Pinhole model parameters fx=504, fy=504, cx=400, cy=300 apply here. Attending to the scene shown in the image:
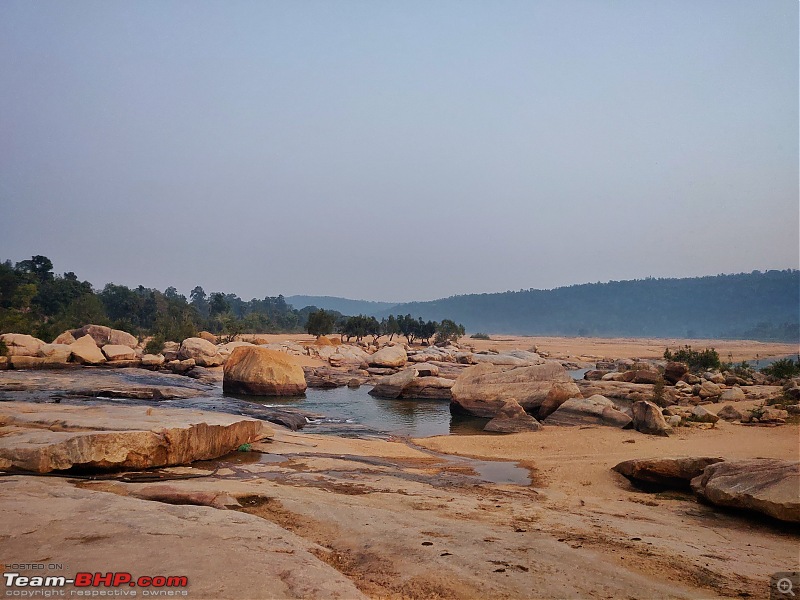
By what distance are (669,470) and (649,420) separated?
774 centimetres

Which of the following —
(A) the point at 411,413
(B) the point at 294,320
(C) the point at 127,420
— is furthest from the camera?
(B) the point at 294,320

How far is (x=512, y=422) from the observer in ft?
66.9

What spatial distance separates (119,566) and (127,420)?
25.8 feet

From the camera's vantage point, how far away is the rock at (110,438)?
9102 millimetres

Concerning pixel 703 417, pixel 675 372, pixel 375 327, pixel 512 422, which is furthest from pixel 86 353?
pixel 375 327

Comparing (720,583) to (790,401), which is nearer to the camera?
(720,583)

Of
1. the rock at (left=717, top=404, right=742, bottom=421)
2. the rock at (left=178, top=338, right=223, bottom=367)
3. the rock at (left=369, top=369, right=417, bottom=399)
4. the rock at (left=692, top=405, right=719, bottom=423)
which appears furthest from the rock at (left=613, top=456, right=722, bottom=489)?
the rock at (left=178, top=338, right=223, bottom=367)

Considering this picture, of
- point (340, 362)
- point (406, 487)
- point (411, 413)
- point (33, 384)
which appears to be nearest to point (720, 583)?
point (406, 487)

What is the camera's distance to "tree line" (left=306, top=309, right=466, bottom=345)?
70.2m

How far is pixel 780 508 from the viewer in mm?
7539

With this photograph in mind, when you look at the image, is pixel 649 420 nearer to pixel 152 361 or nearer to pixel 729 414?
pixel 729 414

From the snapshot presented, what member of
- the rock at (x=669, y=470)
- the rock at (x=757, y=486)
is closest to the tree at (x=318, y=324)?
the rock at (x=669, y=470)

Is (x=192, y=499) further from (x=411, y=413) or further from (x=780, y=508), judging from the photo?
(x=411, y=413)

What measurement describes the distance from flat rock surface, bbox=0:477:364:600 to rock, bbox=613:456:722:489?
26.8ft
